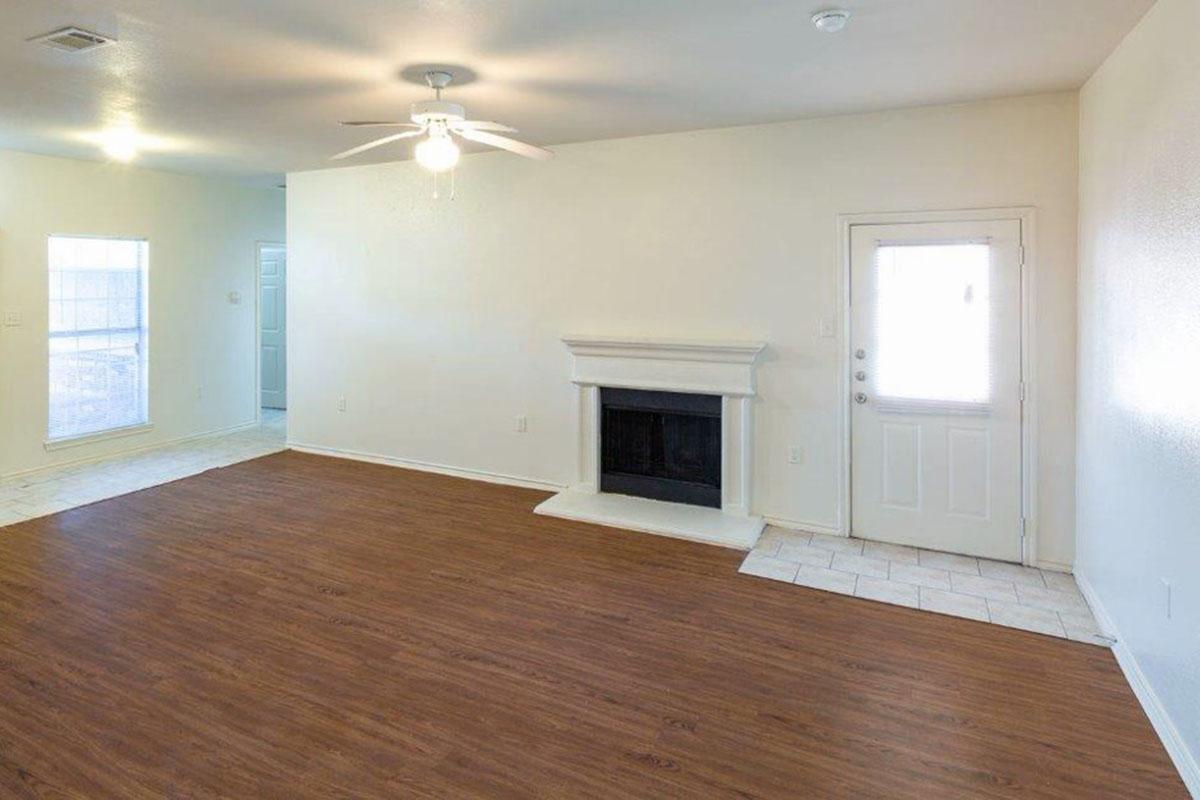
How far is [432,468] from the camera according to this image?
6.06 meters

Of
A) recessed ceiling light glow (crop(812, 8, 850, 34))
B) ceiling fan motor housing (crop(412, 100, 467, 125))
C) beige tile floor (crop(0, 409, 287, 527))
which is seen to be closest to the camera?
recessed ceiling light glow (crop(812, 8, 850, 34))

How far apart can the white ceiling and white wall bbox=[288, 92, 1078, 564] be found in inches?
11.3

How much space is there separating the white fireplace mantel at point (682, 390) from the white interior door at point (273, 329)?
5402 mm

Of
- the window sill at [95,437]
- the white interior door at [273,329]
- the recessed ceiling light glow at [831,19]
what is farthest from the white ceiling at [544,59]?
the white interior door at [273,329]

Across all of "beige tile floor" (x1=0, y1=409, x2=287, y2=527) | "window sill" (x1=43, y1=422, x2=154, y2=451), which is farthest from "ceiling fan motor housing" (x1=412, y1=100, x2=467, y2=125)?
"window sill" (x1=43, y1=422, x2=154, y2=451)

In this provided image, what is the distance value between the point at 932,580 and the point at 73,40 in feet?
15.7

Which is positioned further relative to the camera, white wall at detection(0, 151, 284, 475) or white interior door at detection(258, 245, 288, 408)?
white interior door at detection(258, 245, 288, 408)

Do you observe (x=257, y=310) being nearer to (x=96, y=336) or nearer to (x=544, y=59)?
(x=96, y=336)

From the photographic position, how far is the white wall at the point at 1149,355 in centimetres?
224

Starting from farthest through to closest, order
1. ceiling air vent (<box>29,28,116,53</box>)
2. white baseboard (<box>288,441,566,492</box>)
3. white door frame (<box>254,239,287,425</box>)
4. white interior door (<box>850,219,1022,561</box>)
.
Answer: white door frame (<box>254,239,287,425</box>) < white baseboard (<box>288,441,566,492</box>) < white interior door (<box>850,219,1022,561</box>) < ceiling air vent (<box>29,28,116,53</box>)

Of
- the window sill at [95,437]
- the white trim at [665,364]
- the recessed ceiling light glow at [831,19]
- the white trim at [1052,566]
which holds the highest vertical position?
the recessed ceiling light glow at [831,19]

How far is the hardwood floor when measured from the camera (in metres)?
2.23

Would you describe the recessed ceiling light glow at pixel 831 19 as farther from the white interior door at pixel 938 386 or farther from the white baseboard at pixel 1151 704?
the white baseboard at pixel 1151 704

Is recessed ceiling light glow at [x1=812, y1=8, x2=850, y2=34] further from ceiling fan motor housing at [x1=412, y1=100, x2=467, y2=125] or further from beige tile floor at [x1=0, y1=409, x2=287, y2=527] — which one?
beige tile floor at [x1=0, y1=409, x2=287, y2=527]
